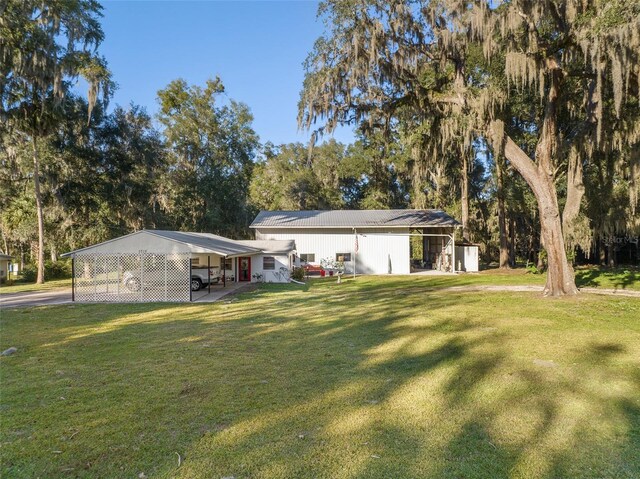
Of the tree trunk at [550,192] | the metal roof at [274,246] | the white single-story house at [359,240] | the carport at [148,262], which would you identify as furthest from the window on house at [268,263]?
the tree trunk at [550,192]

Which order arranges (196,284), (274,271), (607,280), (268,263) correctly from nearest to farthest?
(196,284) < (607,280) < (274,271) < (268,263)

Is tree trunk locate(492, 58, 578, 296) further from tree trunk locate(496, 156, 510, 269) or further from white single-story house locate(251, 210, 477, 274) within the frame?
white single-story house locate(251, 210, 477, 274)

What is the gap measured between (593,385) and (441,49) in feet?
41.6

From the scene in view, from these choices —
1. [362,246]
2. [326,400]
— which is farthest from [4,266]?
[326,400]

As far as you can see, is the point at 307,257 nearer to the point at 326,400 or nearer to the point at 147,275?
the point at 147,275

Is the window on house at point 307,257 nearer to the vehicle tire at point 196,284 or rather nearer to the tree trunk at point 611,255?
the vehicle tire at point 196,284

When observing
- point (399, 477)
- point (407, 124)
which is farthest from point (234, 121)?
point (399, 477)

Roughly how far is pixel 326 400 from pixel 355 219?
22727 millimetres

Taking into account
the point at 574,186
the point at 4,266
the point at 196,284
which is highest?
the point at 574,186

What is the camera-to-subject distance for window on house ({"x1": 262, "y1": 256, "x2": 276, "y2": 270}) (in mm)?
21047

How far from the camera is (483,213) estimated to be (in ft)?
109

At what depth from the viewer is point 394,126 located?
2439 centimetres

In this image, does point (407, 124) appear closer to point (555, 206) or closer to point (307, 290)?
point (555, 206)

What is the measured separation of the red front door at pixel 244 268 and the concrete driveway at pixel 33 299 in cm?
793
